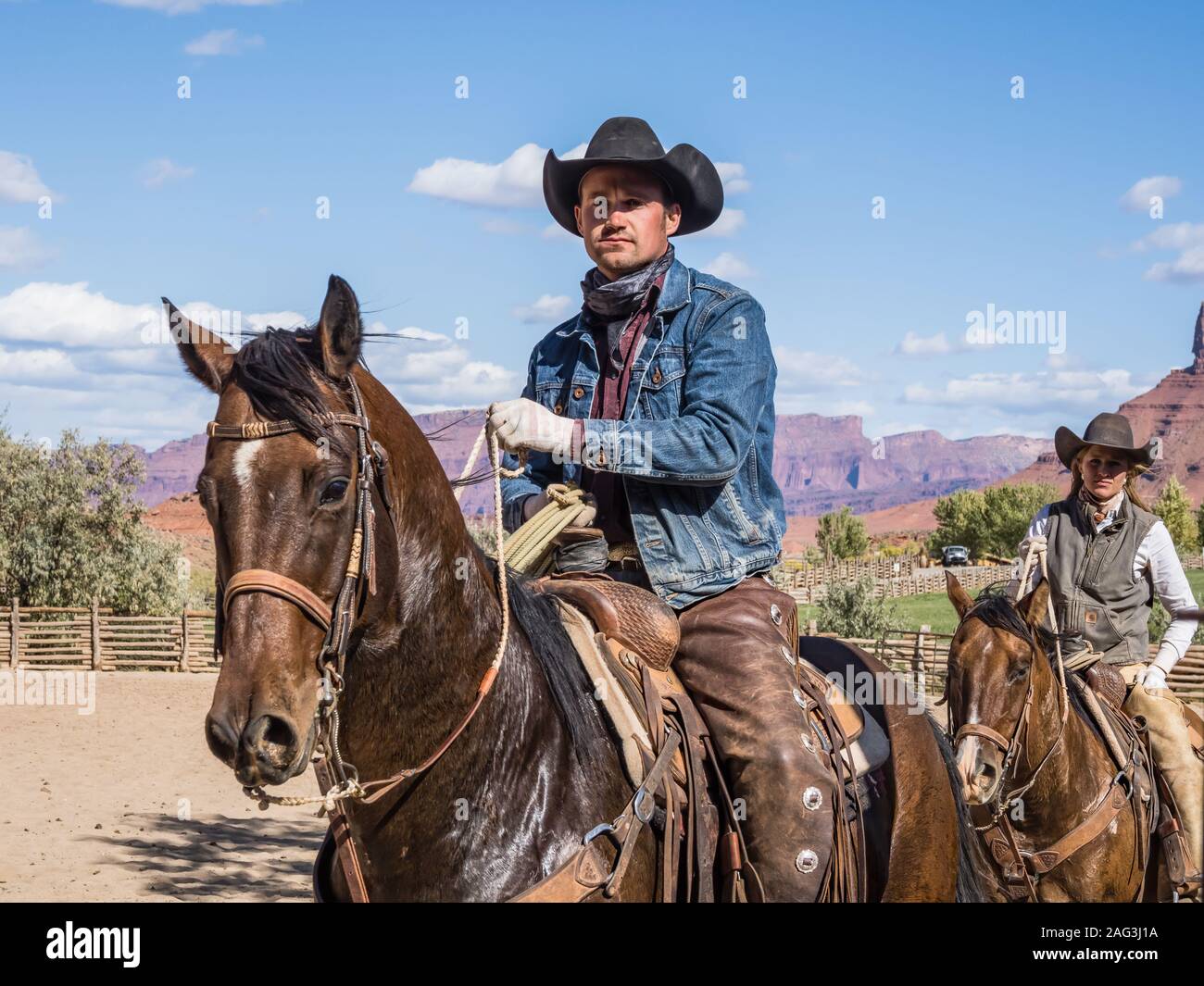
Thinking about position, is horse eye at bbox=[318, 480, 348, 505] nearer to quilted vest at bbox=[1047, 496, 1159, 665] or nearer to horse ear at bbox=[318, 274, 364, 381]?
horse ear at bbox=[318, 274, 364, 381]

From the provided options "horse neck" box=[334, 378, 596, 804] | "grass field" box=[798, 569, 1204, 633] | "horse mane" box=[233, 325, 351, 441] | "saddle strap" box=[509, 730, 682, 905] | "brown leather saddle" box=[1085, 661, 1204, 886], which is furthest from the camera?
"grass field" box=[798, 569, 1204, 633]

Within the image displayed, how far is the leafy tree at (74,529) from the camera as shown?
96.6 feet

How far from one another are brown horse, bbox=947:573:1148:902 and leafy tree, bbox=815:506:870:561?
3408 inches

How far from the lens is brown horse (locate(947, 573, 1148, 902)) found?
6.08m

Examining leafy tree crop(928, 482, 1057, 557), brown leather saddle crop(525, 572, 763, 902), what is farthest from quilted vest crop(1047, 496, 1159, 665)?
leafy tree crop(928, 482, 1057, 557)

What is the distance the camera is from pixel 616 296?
147 inches

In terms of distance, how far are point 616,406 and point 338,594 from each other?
4.96 feet

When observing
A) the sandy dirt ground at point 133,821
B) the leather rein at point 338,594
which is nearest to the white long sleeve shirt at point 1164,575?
the leather rein at point 338,594

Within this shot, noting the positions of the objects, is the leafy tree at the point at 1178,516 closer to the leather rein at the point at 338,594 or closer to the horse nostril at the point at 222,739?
the leather rein at the point at 338,594

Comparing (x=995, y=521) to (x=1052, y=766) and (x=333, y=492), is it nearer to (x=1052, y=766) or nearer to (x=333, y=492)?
(x=1052, y=766)

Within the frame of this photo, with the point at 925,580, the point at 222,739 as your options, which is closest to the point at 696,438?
the point at 222,739

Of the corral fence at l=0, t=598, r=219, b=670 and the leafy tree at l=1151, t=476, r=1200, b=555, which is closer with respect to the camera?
the corral fence at l=0, t=598, r=219, b=670

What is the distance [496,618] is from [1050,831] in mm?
4532
